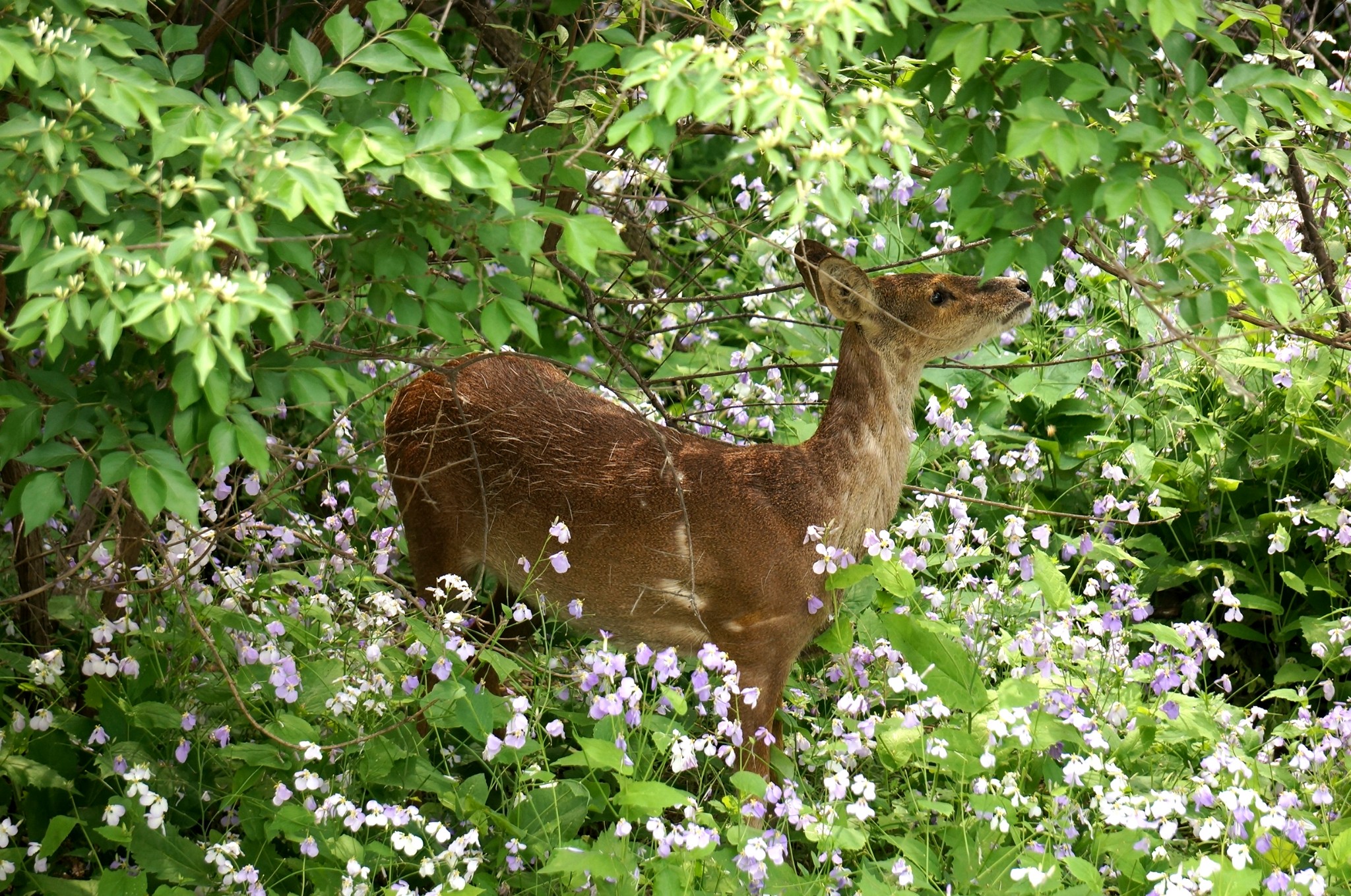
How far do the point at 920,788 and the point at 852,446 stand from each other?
101 cm

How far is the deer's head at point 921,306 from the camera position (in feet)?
13.8

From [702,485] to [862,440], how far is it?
19.1 inches

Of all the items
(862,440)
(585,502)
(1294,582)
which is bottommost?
(1294,582)

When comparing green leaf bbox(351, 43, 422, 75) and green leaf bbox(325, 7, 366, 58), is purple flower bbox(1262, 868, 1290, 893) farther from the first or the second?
green leaf bbox(325, 7, 366, 58)

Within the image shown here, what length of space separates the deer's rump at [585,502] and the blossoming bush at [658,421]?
0.14m

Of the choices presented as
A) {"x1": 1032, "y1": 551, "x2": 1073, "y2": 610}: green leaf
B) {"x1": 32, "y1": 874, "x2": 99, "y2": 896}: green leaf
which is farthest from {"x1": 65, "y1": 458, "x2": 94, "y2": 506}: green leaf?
{"x1": 1032, "y1": 551, "x2": 1073, "y2": 610}: green leaf

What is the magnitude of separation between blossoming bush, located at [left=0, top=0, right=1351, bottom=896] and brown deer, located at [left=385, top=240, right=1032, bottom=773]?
11 centimetres

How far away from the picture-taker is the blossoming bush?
2.61m

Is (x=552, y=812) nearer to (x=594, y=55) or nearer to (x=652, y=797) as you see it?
(x=652, y=797)

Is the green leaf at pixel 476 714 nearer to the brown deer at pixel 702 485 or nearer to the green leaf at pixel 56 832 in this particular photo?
the brown deer at pixel 702 485

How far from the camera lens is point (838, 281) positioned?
4.13m

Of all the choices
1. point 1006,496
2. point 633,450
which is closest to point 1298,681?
point 1006,496

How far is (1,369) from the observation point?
3178 millimetres

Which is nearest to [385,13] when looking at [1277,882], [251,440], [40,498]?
[251,440]
